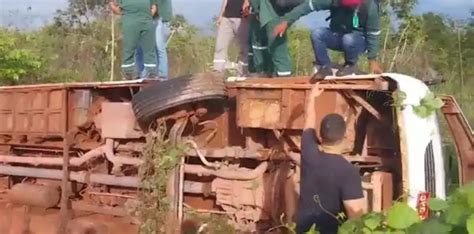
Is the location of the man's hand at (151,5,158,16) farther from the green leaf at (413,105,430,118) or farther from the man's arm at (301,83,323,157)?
the green leaf at (413,105,430,118)

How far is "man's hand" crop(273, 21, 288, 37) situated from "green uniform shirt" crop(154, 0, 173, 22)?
1728 millimetres

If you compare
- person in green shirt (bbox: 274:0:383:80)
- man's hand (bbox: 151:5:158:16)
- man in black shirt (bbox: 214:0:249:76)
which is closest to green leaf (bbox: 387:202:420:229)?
person in green shirt (bbox: 274:0:383:80)

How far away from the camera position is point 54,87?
824 centimetres

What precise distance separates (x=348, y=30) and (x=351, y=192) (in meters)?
3.25

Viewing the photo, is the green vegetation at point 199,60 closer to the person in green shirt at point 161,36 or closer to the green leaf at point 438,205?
the green leaf at point 438,205

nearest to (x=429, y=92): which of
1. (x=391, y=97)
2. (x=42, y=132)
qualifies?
(x=391, y=97)

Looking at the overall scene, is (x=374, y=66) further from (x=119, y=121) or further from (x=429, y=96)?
(x=119, y=121)

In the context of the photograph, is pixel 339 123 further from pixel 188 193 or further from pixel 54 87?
pixel 54 87

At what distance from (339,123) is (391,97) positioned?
0.66 metres

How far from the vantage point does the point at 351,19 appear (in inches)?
342

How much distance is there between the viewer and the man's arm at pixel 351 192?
5.76m

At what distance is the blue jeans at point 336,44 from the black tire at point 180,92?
183cm

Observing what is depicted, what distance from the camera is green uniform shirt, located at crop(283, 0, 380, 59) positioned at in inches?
341

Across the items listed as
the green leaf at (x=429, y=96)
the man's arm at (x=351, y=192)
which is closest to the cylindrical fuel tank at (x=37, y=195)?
the man's arm at (x=351, y=192)
